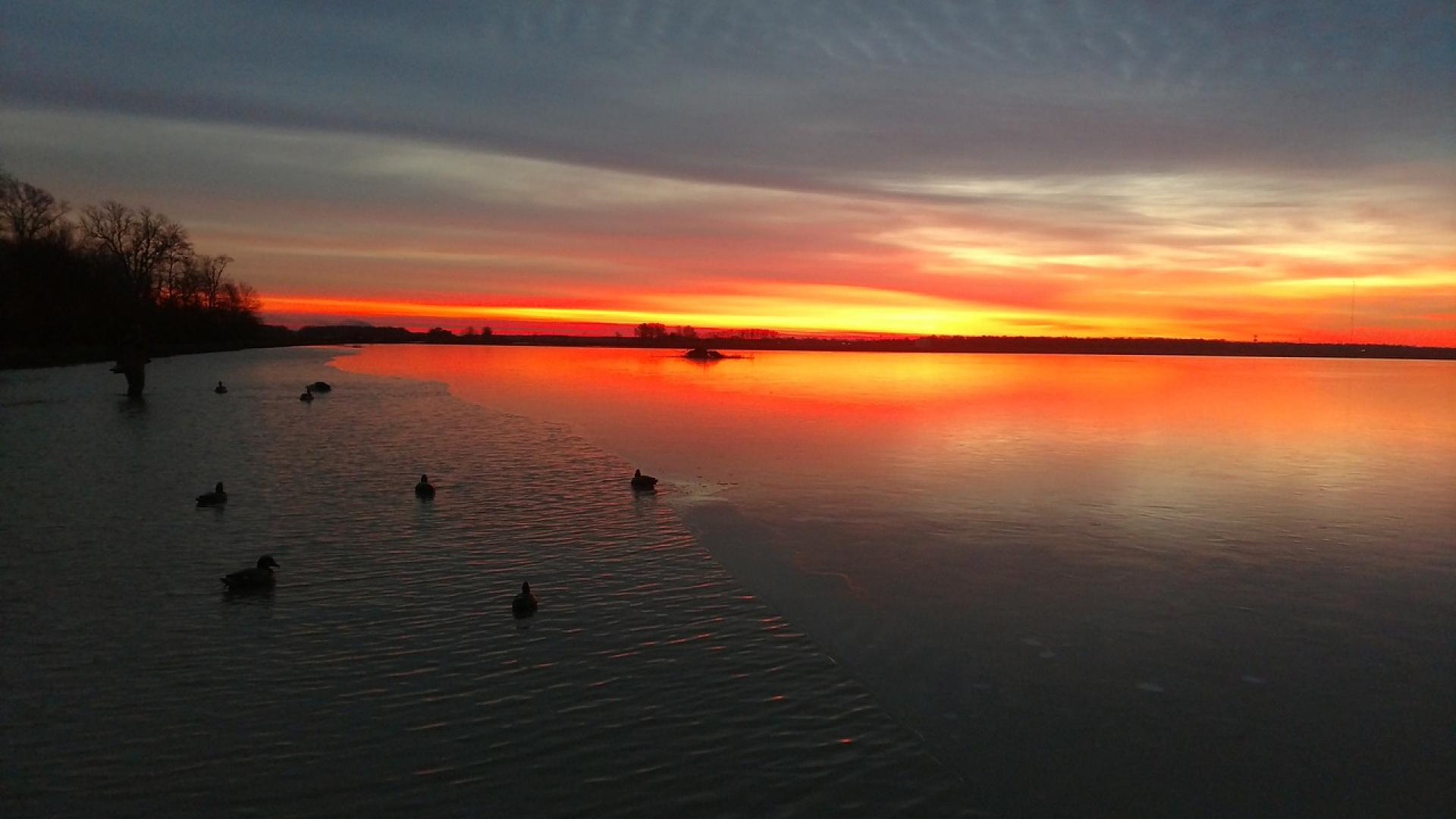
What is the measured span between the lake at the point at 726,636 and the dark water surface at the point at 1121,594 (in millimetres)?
61


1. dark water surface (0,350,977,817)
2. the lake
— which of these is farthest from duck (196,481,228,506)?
dark water surface (0,350,977,817)

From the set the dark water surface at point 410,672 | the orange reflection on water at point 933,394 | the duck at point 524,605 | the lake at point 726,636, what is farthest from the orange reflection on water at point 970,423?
the duck at point 524,605

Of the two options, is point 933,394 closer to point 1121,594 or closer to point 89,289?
point 1121,594

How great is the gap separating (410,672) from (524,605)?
1.71 metres

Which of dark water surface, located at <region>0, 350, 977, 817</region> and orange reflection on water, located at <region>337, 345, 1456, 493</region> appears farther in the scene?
orange reflection on water, located at <region>337, 345, 1456, 493</region>

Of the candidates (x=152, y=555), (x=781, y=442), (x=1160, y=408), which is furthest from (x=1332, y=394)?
(x=152, y=555)

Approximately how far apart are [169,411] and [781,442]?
22.4m

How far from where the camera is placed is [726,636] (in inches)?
359

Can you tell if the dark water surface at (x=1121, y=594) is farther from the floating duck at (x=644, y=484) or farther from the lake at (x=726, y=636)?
the floating duck at (x=644, y=484)

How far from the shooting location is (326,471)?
62.1 ft

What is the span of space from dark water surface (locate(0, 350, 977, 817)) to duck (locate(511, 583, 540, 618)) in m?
0.12

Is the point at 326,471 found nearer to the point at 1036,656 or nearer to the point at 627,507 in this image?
the point at 627,507

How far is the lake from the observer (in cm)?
636

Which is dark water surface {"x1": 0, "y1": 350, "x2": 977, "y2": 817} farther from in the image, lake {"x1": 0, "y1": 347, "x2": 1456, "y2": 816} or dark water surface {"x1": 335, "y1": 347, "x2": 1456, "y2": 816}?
dark water surface {"x1": 335, "y1": 347, "x2": 1456, "y2": 816}
